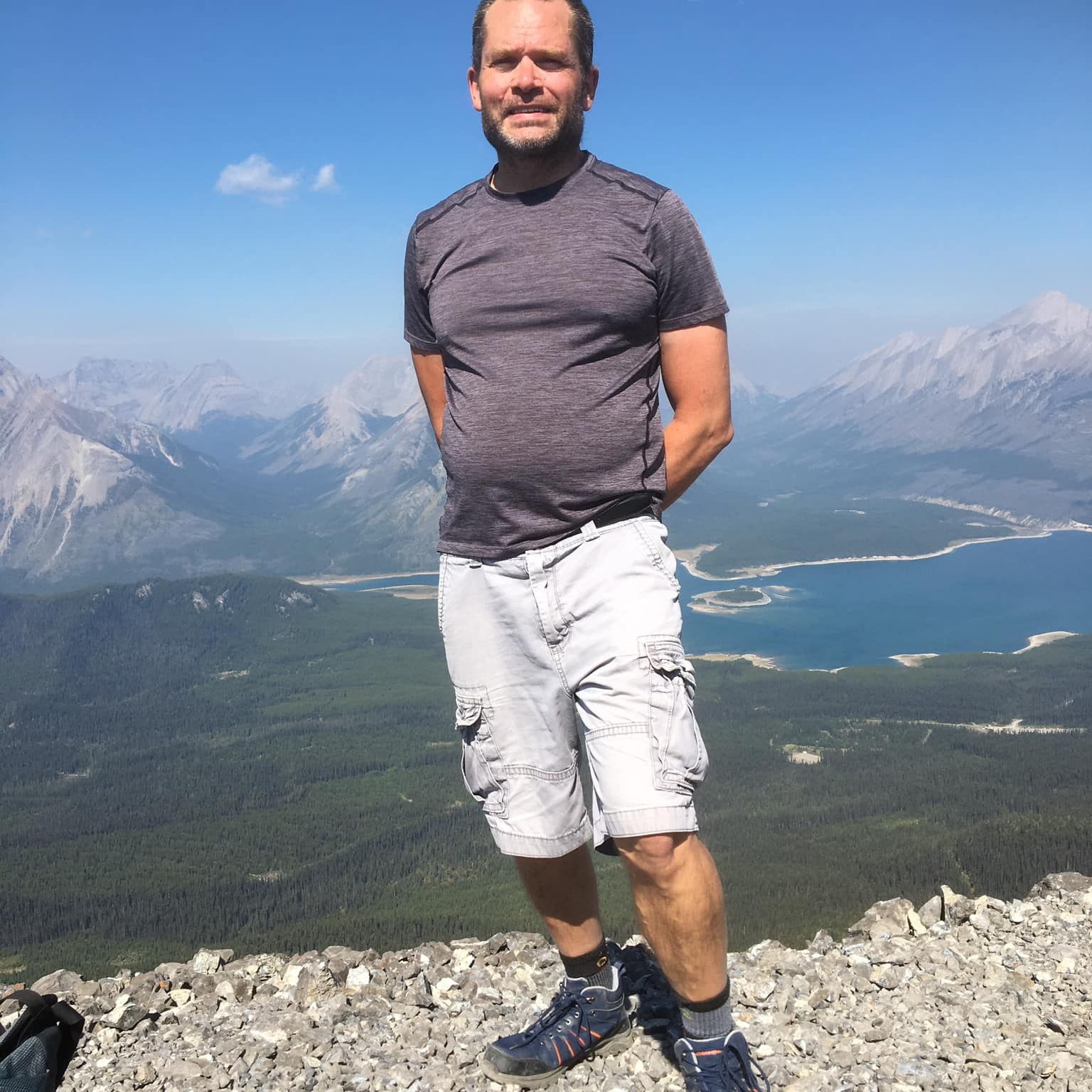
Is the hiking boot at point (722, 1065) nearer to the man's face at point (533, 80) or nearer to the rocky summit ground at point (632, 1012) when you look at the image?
the rocky summit ground at point (632, 1012)

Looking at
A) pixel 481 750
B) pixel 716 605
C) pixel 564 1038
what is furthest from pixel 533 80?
pixel 716 605

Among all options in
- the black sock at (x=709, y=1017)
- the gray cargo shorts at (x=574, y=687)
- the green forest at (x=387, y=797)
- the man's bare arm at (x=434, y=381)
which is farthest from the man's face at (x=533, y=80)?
the green forest at (x=387, y=797)

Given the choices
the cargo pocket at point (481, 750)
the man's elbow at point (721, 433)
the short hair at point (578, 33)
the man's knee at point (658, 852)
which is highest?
the short hair at point (578, 33)

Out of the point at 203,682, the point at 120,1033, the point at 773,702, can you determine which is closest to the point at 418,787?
the point at 773,702

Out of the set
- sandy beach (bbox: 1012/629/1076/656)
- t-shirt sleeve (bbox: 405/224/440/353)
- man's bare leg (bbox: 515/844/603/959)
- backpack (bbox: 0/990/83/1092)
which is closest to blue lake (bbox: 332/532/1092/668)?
sandy beach (bbox: 1012/629/1076/656)

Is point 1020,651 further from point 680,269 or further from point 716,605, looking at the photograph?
point 680,269

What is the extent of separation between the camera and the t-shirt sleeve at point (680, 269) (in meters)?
3.96

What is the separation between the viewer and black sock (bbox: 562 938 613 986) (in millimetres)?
4980

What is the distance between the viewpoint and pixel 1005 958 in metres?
6.47

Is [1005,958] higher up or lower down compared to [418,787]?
higher up

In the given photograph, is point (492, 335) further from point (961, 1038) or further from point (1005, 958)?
point (1005, 958)

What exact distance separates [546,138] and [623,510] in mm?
1598

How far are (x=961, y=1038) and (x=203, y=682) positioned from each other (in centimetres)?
17218

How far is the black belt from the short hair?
1851 millimetres
